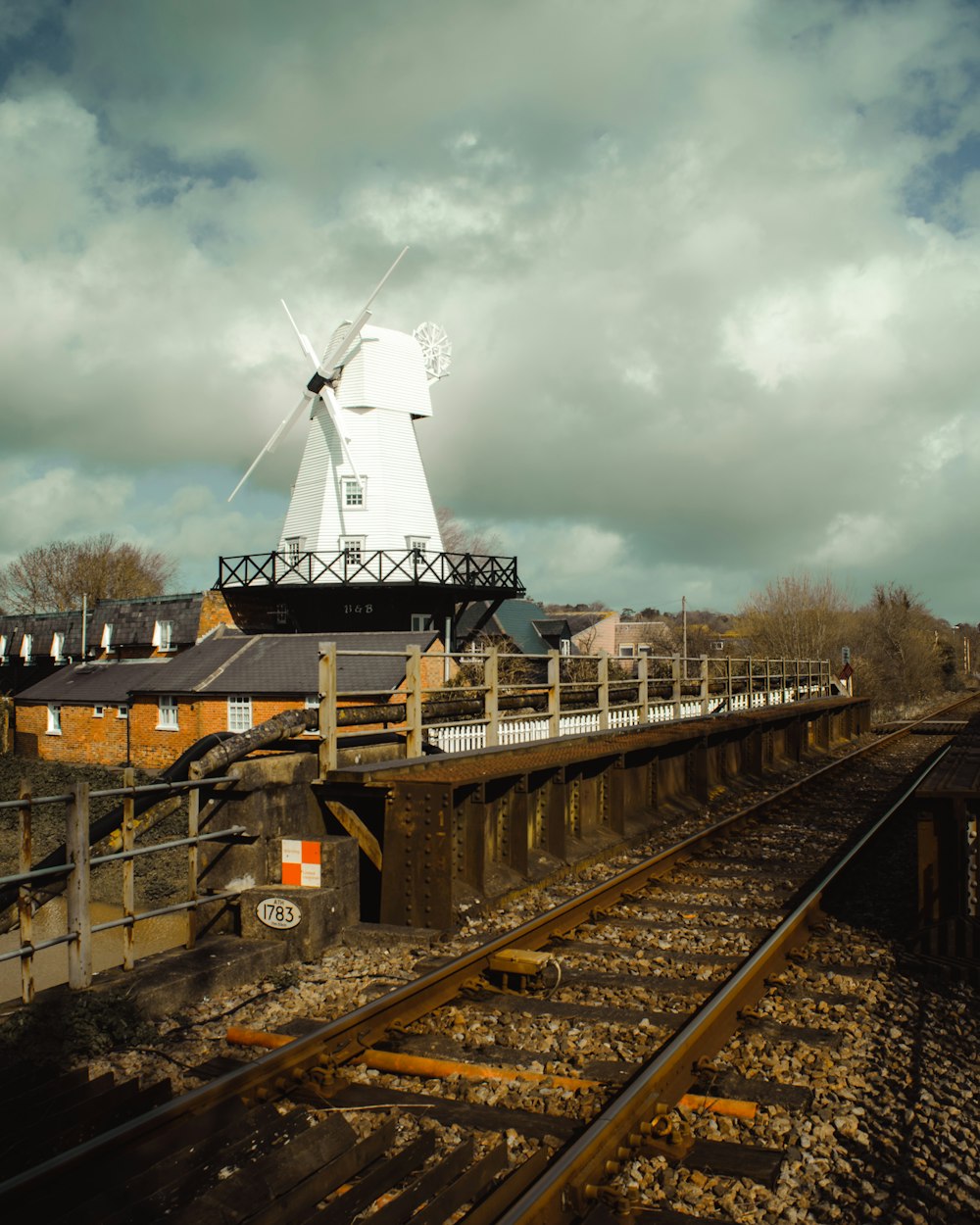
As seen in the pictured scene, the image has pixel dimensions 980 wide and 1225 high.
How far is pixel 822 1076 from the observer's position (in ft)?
17.2

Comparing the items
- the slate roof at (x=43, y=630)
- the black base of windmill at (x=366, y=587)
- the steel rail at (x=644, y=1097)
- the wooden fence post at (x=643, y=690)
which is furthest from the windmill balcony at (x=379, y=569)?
the steel rail at (x=644, y=1097)

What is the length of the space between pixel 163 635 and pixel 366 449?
40.7 feet

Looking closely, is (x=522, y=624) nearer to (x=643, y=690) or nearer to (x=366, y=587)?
(x=366, y=587)

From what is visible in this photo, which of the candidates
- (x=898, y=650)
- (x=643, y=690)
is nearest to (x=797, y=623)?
(x=898, y=650)

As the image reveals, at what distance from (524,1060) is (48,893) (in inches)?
151

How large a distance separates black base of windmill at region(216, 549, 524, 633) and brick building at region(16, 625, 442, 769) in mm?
2620

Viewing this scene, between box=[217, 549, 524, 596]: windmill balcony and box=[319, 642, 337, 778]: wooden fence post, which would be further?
box=[217, 549, 524, 596]: windmill balcony

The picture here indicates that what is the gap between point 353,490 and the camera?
47.2 m

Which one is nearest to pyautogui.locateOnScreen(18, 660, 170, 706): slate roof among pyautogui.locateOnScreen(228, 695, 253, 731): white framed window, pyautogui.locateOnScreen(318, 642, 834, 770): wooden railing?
pyautogui.locateOnScreen(228, 695, 253, 731): white framed window

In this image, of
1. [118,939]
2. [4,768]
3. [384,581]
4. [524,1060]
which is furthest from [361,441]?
[524,1060]

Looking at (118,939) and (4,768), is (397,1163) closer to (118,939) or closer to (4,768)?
(118,939)

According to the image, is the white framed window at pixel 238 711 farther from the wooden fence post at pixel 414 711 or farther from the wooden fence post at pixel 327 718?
the wooden fence post at pixel 327 718

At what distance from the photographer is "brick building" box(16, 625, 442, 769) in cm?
3441

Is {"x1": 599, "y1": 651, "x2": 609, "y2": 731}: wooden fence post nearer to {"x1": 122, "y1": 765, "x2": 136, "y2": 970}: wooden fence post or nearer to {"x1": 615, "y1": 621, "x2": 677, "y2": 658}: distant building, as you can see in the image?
{"x1": 122, "y1": 765, "x2": 136, "y2": 970}: wooden fence post
